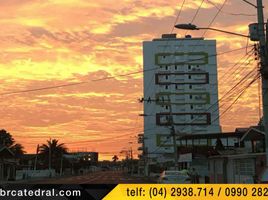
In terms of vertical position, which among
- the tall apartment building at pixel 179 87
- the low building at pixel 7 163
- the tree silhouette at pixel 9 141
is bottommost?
the low building at pixel 7 163

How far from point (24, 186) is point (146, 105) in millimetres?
127907

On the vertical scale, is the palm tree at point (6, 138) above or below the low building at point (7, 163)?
above

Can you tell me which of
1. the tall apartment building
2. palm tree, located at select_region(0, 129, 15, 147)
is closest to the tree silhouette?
palm tree, located at select_region(0, 129, 15, 147)

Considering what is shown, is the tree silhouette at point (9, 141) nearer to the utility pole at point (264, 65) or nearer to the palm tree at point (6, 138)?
the palm tree at point (6, 138)

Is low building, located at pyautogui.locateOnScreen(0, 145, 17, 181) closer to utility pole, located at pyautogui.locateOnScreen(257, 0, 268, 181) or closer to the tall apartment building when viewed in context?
the tall apartment building

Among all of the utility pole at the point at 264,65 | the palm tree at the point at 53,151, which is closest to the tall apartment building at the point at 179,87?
the palm tree at the point at 53,151

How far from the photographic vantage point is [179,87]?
139m

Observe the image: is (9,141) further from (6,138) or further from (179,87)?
(179,87)

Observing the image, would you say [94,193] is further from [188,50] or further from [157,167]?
[188,50]

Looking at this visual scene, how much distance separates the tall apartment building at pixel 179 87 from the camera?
440 feet

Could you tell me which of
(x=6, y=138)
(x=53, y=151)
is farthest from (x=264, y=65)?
(x=53, y=151)

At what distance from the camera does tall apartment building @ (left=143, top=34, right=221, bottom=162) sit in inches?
5281

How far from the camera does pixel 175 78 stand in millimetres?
138375

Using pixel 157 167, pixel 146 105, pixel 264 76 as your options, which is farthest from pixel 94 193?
pixel 146 105
